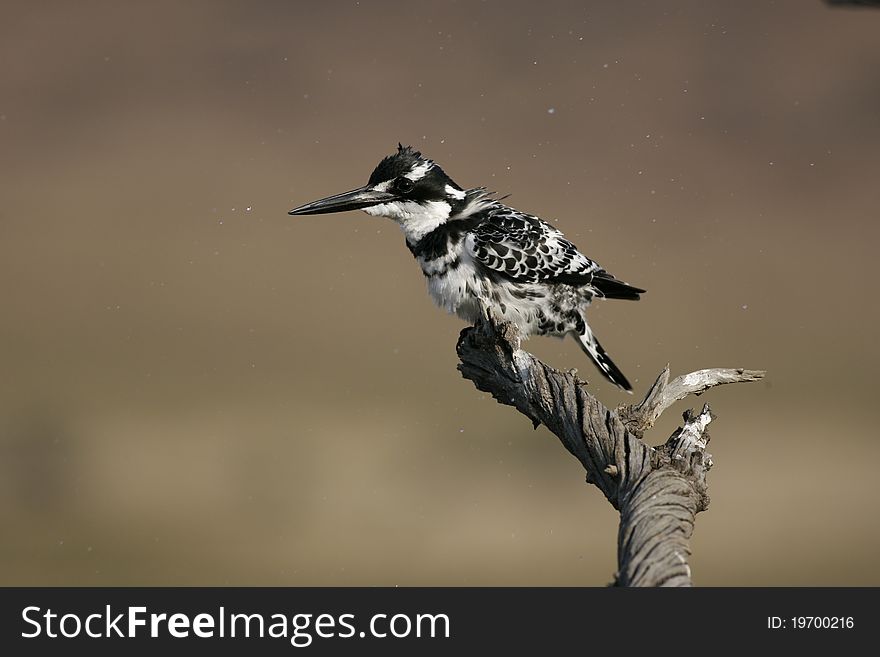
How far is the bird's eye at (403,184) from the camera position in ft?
8.16

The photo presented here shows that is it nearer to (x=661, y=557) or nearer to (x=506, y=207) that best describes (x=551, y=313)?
(x=506, y=207)

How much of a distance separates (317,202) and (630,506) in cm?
126

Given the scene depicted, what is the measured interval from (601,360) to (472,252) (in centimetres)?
50

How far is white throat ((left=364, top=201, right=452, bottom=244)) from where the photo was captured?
8.21 ft

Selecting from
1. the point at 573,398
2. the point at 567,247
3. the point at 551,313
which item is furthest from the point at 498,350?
the point at 567,247

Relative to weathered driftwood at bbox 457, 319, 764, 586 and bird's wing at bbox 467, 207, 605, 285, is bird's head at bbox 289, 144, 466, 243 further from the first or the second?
weathered driftwood at bbox 457, 319, 764, 586

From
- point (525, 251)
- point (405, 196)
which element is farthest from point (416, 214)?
point (525, 251)

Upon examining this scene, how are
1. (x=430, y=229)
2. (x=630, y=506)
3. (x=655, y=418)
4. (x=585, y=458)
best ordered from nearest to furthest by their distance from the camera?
1. (x=630, y=506)
2. (x=585, y=458)
3. (x=655, y=418)
4. (x=430, y=229)

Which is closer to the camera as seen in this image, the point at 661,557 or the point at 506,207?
the point at 661,557

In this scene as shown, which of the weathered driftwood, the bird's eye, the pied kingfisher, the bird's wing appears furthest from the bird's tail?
the bird's eye

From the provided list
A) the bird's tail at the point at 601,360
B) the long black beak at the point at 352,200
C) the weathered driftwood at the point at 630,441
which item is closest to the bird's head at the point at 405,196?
the long black beak at the point at 352,200

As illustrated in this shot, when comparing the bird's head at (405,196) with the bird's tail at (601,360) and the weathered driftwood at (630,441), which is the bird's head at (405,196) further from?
the bird's tail at (601,360)

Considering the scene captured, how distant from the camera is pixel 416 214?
2506 mm
